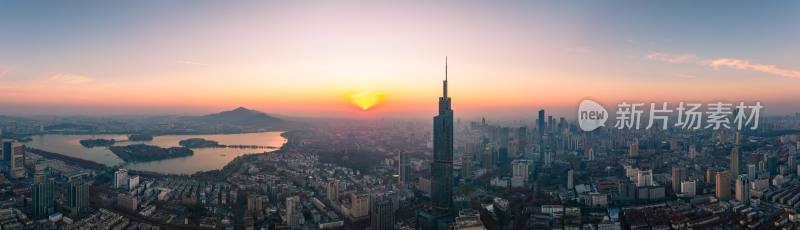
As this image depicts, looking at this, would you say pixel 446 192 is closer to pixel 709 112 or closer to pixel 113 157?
pixel 709 112

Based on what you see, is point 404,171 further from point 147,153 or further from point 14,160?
point 147,153

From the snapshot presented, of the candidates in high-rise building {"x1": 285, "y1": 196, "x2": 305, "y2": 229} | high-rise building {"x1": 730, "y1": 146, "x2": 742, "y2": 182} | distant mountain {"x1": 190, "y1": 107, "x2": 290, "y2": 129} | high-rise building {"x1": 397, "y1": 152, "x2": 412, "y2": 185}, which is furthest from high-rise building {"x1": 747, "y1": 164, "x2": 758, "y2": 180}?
distant mountain {"x1": 190, "y1": 107, "x2": 290, "y2": 129}

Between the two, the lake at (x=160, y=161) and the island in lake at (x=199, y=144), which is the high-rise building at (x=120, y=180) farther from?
the island in lake at (x=199, y=144)

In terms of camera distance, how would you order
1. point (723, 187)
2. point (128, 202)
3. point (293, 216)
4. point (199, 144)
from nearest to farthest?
1. point (293, 216)
2. point (128, 202)
3. point (723, 187)
4. point (199, 144)

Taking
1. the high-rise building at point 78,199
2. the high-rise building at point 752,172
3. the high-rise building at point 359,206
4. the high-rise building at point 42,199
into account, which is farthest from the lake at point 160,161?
the high-rise building at point 752,172

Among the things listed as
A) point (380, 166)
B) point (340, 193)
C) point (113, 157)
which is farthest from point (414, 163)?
point (113, 157)

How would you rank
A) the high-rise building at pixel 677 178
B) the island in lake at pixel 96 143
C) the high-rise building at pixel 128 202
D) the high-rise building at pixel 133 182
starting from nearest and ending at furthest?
the high-rise building at pixel 128 202 → the high-rise building at pixel 677 178 → the high-rise building at pixel 133 182 → the island in lake at pixel 96 143

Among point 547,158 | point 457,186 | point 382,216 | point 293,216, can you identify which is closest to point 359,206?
point 382,216
